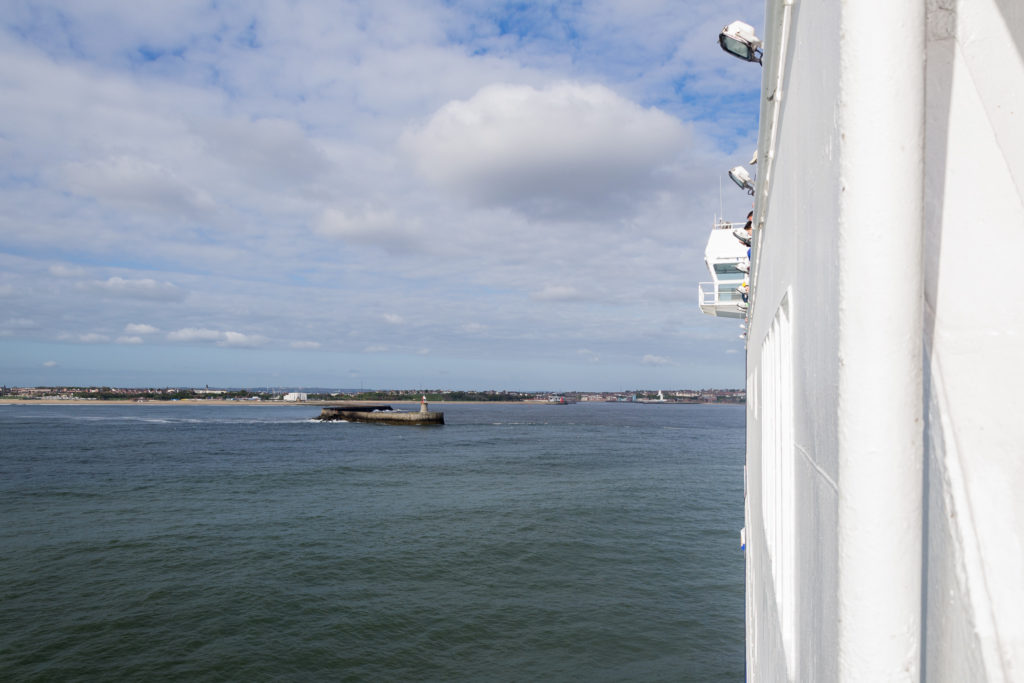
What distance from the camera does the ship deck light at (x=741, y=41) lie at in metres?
5.95

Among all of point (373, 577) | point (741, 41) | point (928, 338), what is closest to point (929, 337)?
point (928, 338)

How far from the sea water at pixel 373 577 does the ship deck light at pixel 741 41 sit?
9668 mm

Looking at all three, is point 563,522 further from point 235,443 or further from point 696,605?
point 235,443

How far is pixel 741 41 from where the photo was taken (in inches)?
235

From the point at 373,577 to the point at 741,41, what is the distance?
47.0 feet

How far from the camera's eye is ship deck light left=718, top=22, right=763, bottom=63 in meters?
5.95

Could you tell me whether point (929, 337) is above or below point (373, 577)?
above

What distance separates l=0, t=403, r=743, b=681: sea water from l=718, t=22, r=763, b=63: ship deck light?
9.67m

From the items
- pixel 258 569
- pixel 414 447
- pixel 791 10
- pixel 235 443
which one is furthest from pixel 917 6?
pixel 235 443

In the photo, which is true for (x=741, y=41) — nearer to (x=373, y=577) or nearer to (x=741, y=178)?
(x=741, y=178)

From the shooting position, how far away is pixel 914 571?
2.64 ft

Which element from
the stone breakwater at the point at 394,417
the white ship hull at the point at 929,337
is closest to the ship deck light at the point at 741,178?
the white ship hull at the point at 929,337

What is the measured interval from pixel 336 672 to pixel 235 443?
1969 inches

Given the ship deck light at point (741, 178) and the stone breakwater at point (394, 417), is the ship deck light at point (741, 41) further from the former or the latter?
the stone breakwater at point (394, 417)
